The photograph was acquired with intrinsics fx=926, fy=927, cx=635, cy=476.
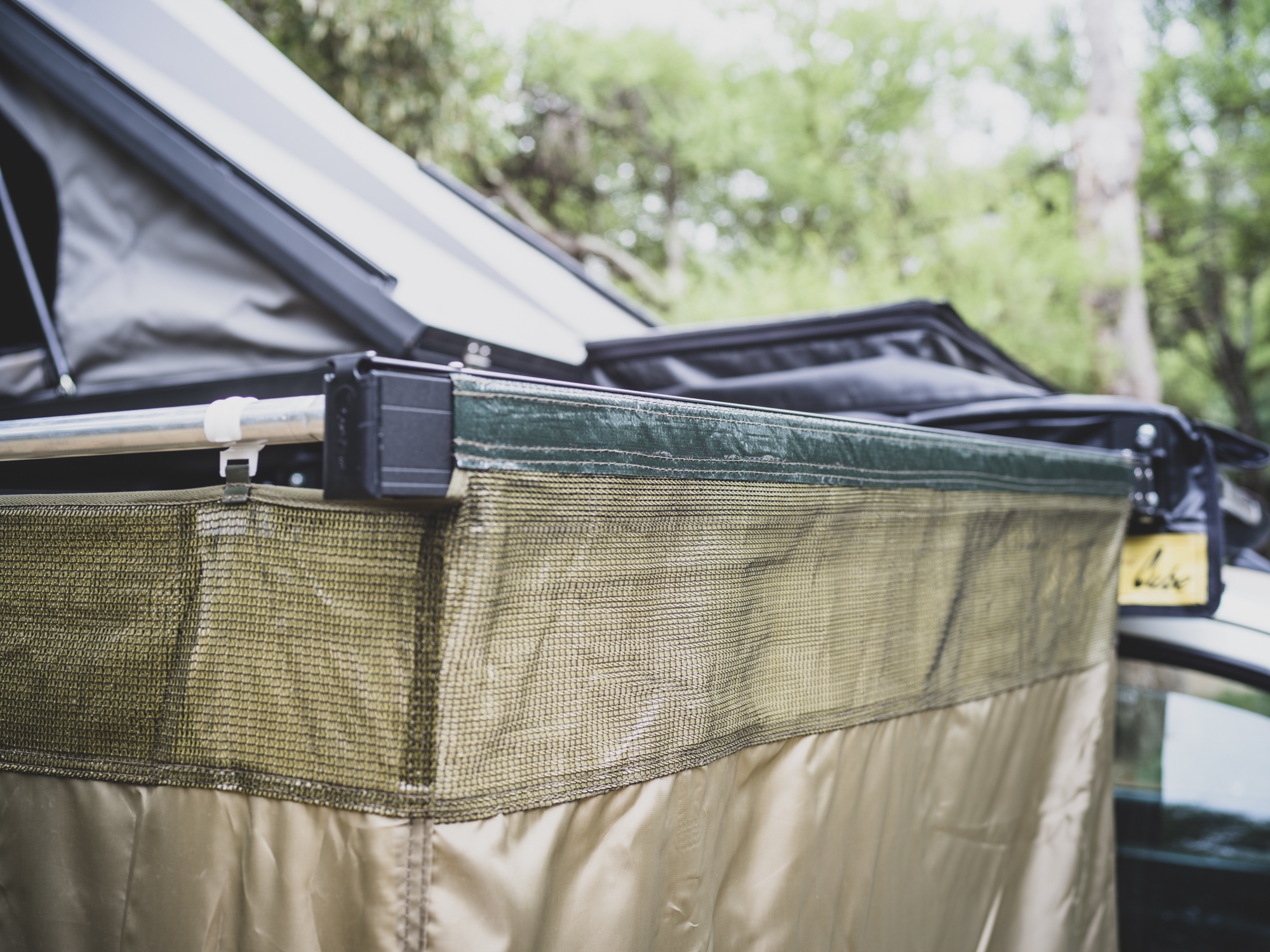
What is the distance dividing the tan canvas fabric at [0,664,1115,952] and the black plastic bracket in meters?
0.31

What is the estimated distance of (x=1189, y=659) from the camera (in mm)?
1914

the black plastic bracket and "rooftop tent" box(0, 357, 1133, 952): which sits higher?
the black plastic bracket

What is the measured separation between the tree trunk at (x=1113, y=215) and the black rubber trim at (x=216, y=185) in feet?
31.3

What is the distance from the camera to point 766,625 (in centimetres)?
113

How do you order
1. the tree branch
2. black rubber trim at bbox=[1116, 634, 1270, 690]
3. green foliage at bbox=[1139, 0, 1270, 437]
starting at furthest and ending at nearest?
the tree branch, green foliage at bbox=[1139, 0, 1270, 437], black rubber trim at bbox=[1116, 634, 1270, 690]

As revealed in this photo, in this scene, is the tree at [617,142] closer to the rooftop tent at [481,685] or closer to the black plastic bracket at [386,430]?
the rooftop tent at [481,685]

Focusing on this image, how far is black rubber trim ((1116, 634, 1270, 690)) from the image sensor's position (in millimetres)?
1804

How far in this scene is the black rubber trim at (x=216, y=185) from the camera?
189 centimetres

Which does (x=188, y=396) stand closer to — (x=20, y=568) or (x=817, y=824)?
(x=20, y=568)

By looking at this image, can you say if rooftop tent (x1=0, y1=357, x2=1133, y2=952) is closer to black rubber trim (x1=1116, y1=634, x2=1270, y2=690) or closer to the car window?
black rubber trim (x1=1116, y1=634, x2=1270, y2=690)

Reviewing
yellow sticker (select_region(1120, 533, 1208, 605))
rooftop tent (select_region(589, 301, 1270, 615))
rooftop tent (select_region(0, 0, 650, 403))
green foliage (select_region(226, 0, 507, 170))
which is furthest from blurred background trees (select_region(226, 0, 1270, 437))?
yellow sticker (select_region(1120, 533, 1208, 605))

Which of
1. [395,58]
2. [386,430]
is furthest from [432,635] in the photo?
[395,58]

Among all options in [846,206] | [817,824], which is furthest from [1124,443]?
[846,206]

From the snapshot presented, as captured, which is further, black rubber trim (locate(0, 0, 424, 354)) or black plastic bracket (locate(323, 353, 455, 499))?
black rubber trim (locate(0, 0, 424, 354))
